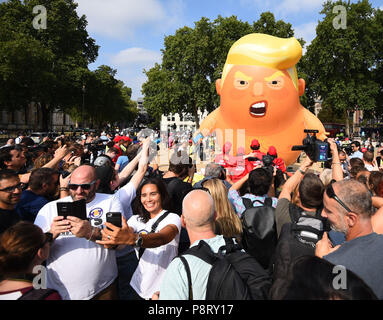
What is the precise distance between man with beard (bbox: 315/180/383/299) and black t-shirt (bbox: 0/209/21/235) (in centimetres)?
248

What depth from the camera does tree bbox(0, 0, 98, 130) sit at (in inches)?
804

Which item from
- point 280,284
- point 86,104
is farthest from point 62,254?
point 86,104

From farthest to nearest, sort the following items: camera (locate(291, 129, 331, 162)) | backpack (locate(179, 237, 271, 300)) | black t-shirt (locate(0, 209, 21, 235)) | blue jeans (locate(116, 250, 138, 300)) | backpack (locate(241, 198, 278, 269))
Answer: camera (locate(291, 129, 331, 162)), blue jeans (locate(116, 250, 138, 300)), backpack (locate(241, 198, 278, 269)), black t-shirt (locate(0, 209, 21, 235)), backpack (locate(179, 237, 271, 300))

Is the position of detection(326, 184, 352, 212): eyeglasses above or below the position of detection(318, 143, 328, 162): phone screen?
below

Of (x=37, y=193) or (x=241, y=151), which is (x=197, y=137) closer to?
(x=241, y=151)

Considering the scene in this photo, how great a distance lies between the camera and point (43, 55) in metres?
21.6

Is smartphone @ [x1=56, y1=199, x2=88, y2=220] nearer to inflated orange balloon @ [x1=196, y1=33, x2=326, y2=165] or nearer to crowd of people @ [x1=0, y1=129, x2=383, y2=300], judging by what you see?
crowd of people @ [x1=0, y1=129, x2=383, y2=300]

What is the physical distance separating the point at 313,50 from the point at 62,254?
32134 millimetres

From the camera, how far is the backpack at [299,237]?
196 centimetres

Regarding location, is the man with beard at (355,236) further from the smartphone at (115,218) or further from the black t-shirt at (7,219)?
the black t-shirt at (7,219)

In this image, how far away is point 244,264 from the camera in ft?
5.07

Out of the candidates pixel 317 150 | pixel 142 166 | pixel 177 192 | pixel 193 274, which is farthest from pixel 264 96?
pixel 193 274

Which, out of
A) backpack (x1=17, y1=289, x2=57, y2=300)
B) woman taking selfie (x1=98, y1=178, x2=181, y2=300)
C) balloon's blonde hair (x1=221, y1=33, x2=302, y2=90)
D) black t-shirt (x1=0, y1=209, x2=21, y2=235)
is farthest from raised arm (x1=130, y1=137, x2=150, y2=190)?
balloon's blonde hair (x1=221, y1=33, x2=302, y2=90)
